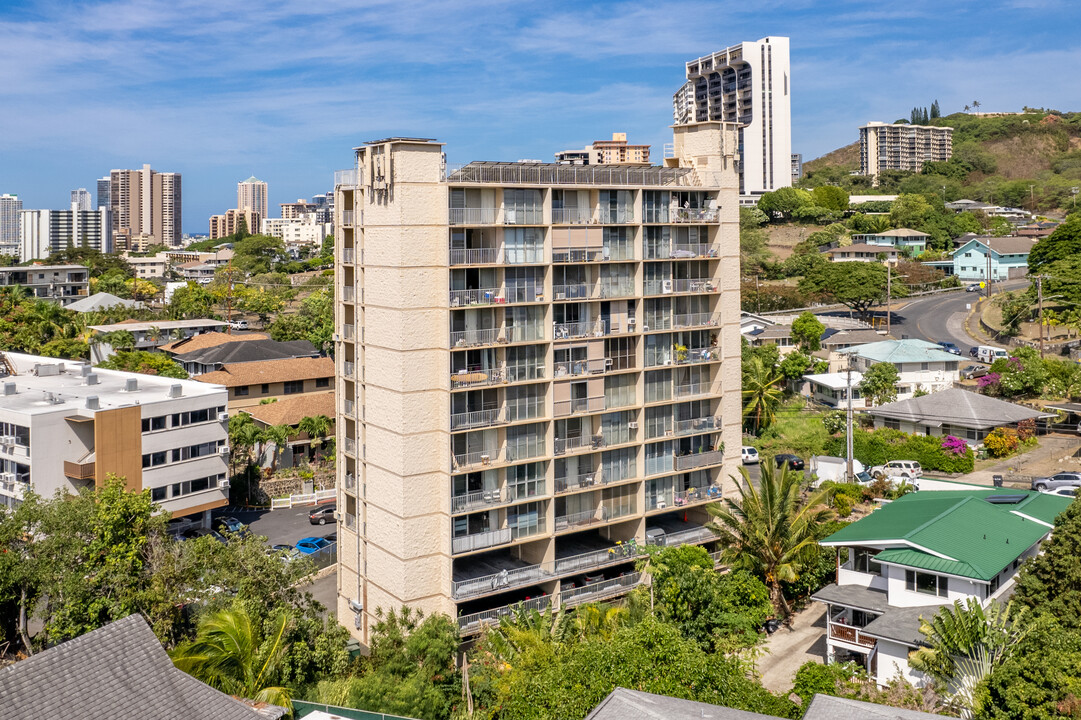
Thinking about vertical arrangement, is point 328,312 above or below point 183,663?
above

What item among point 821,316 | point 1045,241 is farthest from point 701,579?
point 1045,241

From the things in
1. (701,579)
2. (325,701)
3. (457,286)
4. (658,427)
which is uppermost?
(457,286)

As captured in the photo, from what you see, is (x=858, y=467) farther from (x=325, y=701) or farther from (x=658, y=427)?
(x=325, y=701)

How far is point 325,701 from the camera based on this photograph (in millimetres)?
30922

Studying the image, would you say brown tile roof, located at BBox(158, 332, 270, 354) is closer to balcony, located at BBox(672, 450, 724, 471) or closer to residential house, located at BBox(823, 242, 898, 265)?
balcony, located at BBox(672, 450, 724, 471)

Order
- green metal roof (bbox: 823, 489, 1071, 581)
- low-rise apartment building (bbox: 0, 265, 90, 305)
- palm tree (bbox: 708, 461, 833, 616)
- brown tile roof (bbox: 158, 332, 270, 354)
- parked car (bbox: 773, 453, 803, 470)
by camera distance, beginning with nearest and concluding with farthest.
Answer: green metal roof (bbox: 823, 489, 1071, 581), palm tree (bbox: 708, 461, 833, 616), parked car (bbox: 773, 453, 803, 470), brown tile roof (bbox: 158, 332, 270, 354), low-rise apartment building (bbox: 0, 265, 90, 305)

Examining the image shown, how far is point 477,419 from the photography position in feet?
125

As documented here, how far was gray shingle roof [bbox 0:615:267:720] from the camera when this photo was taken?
62.2 feet

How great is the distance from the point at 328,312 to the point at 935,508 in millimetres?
76299

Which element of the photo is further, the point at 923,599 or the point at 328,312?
the point at 328,312

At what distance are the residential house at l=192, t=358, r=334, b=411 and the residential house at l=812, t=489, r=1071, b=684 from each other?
51.7m

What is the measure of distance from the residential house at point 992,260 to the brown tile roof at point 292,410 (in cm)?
8797

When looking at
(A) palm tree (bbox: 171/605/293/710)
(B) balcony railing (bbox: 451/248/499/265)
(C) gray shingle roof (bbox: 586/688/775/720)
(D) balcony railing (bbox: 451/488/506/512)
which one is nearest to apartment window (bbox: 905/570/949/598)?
(D) balcony railing (bbox: 451/488/506/512)

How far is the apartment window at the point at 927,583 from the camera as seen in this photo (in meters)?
33.0
